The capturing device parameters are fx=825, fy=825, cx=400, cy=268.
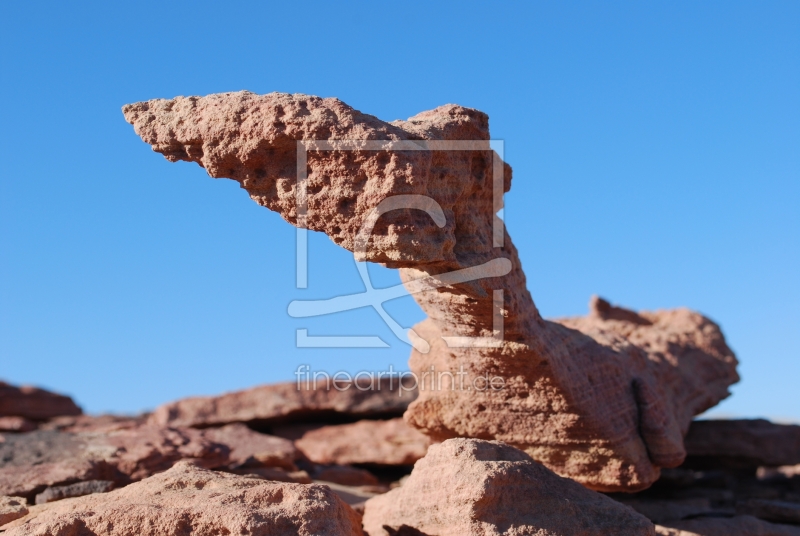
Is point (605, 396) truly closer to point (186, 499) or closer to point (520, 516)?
point (520, 516)

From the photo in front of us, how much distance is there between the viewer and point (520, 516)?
4.04m

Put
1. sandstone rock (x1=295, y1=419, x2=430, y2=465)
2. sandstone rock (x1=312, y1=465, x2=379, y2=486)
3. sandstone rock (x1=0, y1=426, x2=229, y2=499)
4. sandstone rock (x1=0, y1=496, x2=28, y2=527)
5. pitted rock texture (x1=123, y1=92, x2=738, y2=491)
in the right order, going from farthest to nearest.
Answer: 1. sandstone rock (x1=295, y1=419, x2=430, y2=465)
2. sandstone rock (x1=312, y1=465, x2=379, y2=486)
3. sandstone rock (x1=0, y1=426, x2=229, y2=499)
4. sandstone rock (x1=0, y1=496, x2=28, y2=527)
5. pitted rock texture (x1=123, y1=92, x2=738, y2=491)

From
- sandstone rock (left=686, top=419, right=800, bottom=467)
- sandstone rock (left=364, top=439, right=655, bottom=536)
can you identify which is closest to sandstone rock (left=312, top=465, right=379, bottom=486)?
sandstone rock (left=686, top=419, right=800, bottom=467)

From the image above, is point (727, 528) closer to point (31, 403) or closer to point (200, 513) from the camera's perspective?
point (200, 513)

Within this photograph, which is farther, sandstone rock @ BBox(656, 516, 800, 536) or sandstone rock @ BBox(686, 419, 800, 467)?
sandstone rock @ BBox(686, 419, 800, 467)

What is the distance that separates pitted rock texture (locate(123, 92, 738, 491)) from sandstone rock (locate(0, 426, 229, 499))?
2049 mm

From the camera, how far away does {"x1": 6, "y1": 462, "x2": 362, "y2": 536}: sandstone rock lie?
3527 millimetres

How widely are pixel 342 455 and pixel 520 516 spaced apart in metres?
5.32

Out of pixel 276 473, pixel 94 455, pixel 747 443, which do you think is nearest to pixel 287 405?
pixel 276 473

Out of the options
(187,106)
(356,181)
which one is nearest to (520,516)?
(356,181)

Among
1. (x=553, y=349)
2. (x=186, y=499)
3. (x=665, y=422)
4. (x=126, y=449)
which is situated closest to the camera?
(x=186, y=499)

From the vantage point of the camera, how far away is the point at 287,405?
9.86m

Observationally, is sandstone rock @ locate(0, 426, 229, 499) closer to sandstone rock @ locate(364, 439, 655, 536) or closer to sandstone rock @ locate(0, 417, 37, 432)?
sandstone rock @ locate(0, 417, 37, 432)

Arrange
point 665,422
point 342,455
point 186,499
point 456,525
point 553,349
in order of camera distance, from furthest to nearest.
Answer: point 342,455, point 665,422, point 553,349, point 456,525, point 186,499
